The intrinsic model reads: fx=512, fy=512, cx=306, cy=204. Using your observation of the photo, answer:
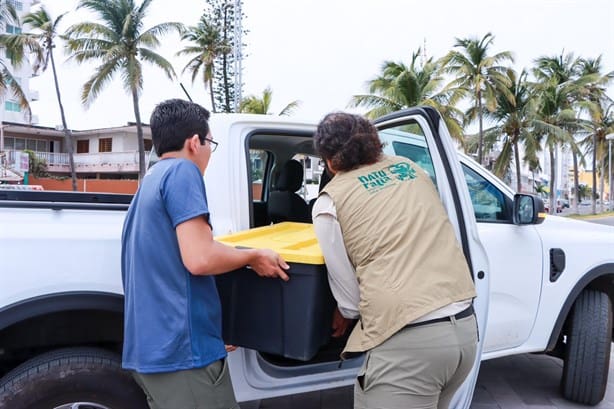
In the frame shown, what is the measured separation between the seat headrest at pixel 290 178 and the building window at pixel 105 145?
139 ft

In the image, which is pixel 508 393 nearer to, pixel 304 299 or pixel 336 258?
pixel 304 299

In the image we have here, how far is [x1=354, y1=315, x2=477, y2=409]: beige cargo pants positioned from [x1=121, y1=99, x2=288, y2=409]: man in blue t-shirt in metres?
0.55

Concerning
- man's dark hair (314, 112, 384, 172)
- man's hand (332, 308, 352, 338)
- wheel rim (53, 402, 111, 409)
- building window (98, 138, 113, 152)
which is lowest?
wheel rim (53, 402, 111, 409)

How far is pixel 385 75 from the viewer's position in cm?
2773

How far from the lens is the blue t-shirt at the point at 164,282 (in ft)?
5.60

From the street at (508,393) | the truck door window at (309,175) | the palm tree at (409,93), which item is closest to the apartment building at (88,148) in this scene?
the palm tree at (409,93)

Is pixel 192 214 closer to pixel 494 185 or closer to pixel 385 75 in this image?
pixel 494 185

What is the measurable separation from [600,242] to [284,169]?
2.35 meters

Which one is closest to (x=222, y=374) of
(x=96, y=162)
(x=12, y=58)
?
(x=12, y=58)

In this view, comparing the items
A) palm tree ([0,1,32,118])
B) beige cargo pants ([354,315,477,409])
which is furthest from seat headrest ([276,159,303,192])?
palm tree ([0,1,32,118])

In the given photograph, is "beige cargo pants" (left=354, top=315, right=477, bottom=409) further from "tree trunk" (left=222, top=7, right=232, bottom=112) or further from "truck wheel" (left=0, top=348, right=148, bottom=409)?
"tree trunk" (left=222, top=7, right=232, bottom=112)

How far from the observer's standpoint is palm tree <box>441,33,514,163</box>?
28500 mm

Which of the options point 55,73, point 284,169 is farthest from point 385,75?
point 284,169

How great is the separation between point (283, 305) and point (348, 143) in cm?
68
